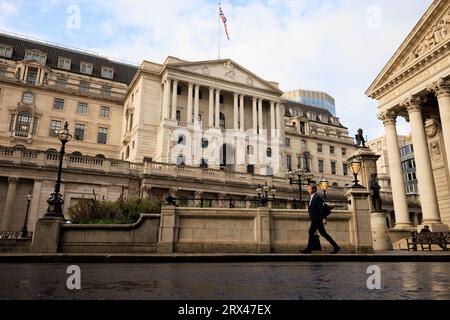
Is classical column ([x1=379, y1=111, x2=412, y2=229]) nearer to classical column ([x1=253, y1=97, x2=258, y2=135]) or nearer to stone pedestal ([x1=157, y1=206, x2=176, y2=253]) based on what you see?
stone pedestal ([x1=157, y1=206, x2=176, y2=253])

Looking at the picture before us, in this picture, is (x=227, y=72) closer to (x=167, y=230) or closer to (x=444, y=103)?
(x=444, y=103)

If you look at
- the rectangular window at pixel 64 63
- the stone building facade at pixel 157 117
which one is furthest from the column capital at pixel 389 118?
the rectangular window at pixel 64 63

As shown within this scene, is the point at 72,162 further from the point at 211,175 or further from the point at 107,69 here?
the point at 107,69

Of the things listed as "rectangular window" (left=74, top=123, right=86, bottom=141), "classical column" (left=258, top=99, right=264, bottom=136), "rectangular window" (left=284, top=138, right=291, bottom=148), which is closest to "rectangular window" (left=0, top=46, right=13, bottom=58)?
"rectangular window" (left=74, top=123, right=86, bottom=141)

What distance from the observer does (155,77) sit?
48.2m

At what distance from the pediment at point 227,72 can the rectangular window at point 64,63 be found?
70.5ft

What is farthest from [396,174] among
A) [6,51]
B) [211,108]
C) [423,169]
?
[6,51]

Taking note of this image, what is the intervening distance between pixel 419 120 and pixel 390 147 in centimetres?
329

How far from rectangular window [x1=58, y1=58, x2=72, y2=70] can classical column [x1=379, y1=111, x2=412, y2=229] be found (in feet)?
164

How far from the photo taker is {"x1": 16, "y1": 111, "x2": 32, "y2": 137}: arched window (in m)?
46.5

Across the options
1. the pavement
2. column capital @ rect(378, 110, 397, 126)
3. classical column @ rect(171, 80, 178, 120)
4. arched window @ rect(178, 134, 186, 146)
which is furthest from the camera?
classical column @ rect(171, 80, 178, 120)

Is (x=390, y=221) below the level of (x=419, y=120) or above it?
below

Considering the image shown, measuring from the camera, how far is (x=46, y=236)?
12.4 m
